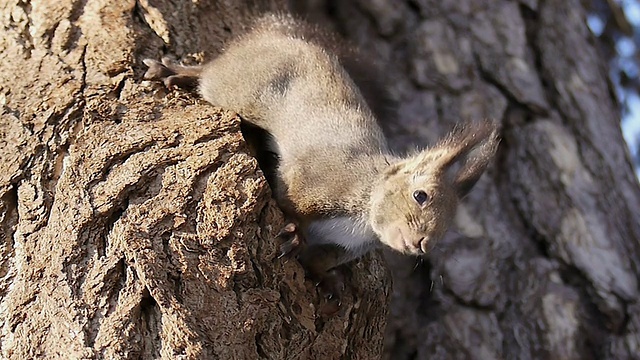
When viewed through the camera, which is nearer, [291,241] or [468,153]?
[291,241]

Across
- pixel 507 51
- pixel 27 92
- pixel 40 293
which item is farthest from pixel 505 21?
pixel 40 293

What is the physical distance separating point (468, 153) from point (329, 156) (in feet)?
1.47

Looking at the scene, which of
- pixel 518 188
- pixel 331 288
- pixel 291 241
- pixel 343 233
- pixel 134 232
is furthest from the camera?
pixel 518 188

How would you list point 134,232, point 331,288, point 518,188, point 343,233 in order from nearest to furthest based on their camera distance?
point 134,232 → point 331,288 → point 343,233 → point 518,188

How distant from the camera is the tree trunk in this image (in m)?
3.50

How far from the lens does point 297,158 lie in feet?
9.77

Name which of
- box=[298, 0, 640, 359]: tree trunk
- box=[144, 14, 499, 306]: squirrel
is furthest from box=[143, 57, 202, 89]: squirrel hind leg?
box=[298, 0, 640, 359]: tree trunk

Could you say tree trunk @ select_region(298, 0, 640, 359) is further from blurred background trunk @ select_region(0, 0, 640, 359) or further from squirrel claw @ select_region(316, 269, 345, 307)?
squirrel claw @ select_region(316, 269, 345, 307)

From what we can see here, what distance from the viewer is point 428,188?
2.83 metres

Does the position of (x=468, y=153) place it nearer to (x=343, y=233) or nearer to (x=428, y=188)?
(x=428, y=188)

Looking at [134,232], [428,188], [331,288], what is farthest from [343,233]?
[134,232]

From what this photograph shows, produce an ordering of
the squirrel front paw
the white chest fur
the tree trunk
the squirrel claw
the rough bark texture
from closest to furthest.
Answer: the rough bark texture → the squirrel front paw → the squirrel claw → the white chest fur → the tree trunk

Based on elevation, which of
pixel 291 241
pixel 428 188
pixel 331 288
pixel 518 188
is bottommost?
pixel 518 188

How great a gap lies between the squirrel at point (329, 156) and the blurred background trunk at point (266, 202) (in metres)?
0.12
